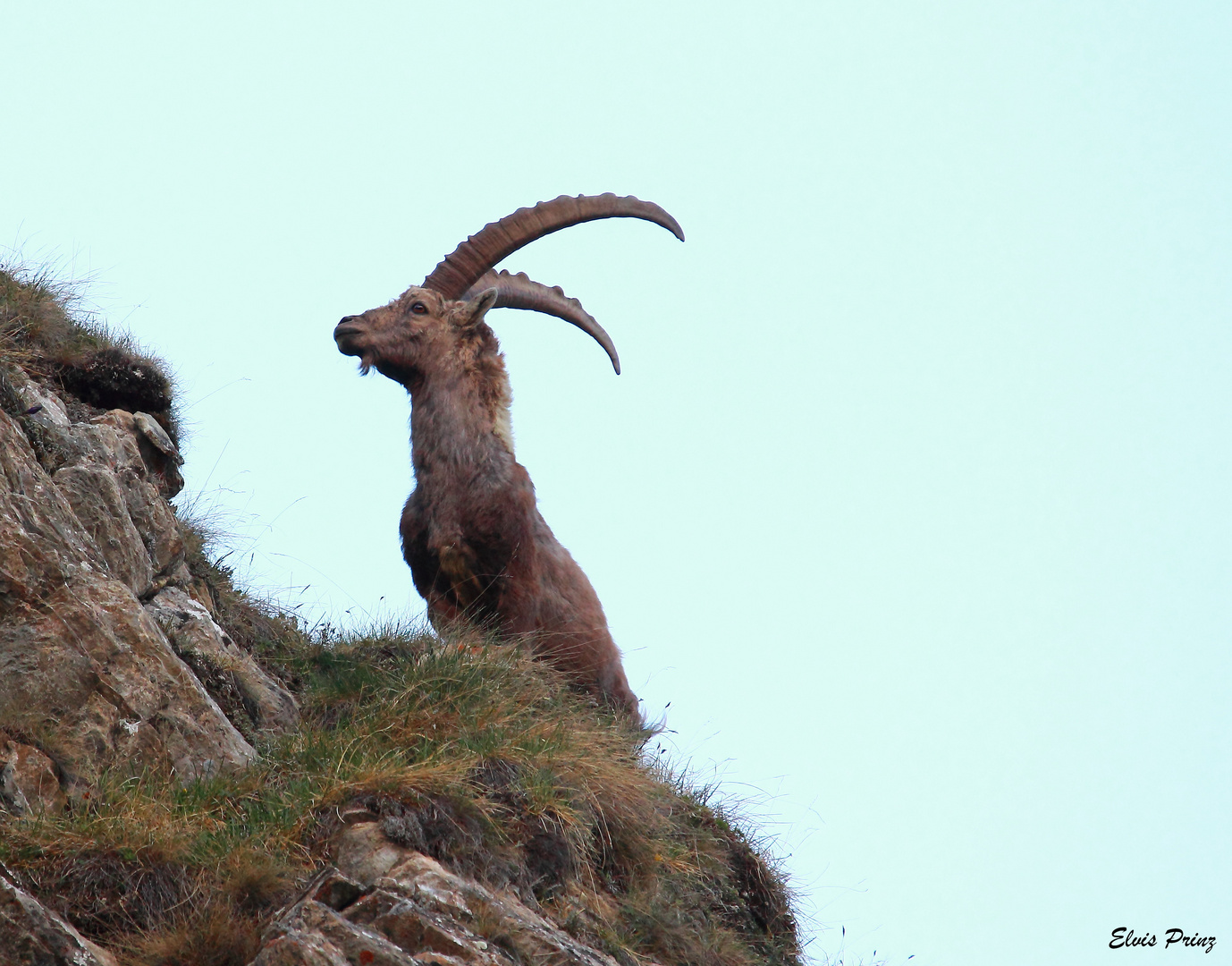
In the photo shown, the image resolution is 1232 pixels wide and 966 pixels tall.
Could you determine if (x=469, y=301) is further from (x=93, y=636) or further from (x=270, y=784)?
(x=270, y=784)

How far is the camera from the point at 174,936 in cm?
457

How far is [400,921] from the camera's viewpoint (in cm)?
462

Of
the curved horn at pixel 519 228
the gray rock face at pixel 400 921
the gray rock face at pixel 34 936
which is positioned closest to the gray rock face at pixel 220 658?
the gray rock face at pixel 400 921

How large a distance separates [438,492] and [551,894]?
354 cm

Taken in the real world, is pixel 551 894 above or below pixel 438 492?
below

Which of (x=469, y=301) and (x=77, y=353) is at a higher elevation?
(x=469, y=301)

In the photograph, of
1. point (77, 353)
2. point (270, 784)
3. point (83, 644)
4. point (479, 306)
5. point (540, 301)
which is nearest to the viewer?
point (270, 784)

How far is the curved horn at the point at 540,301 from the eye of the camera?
972cm

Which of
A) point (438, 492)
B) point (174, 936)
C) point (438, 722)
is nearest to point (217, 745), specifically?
point (438, 722)

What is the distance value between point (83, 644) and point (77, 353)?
3004 millimetres

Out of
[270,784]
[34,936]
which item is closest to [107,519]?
[270,784]

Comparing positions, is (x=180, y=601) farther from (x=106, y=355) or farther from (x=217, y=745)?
(x=106, y=355)

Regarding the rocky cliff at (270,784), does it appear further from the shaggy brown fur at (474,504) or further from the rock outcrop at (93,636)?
the shaggy brown fur at (474,504)

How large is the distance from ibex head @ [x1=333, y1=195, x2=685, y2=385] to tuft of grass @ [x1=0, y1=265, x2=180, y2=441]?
1279mm
